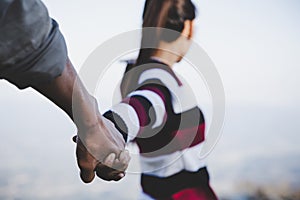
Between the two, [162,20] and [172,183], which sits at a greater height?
[162,20]

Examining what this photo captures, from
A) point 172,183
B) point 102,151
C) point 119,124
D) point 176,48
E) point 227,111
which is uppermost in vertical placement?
point 102,151

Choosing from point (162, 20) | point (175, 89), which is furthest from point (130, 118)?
point (162, 20)

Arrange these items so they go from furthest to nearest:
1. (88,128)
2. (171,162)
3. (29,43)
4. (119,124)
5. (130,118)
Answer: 1. (171,162)
2. (130,118)
3. (119,124)
4. (88,128)
5. (29,43)

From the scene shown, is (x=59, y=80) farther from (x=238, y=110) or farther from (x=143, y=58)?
(x=238, y=110)

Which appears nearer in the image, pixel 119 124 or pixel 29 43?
pixel 29 43

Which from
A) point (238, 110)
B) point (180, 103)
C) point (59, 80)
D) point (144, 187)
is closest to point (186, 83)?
point (180, 103)

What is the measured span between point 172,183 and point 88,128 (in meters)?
0.90

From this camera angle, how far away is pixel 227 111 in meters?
1.53

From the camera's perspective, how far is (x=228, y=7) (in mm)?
1578

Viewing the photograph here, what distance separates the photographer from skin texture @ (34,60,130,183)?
1.72 feet

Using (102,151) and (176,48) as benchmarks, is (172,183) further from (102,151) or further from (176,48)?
(102,151)

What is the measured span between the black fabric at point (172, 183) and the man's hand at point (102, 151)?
68 cm

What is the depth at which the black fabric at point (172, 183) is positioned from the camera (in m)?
1.45

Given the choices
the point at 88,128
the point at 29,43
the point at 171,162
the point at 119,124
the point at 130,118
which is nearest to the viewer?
the point at 29,43
